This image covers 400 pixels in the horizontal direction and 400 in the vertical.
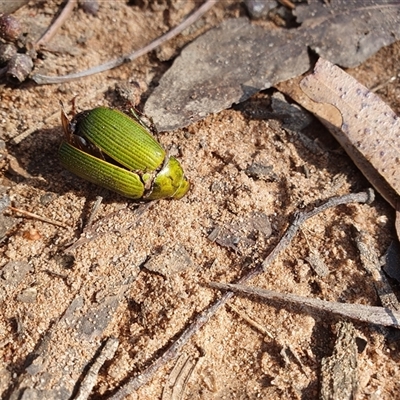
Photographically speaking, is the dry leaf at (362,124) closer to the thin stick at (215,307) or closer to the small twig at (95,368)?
the thin stick at (215,307)

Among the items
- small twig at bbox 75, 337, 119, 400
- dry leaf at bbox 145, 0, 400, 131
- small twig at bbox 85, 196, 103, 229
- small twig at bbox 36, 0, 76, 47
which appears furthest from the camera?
small twig at bbox 36, 0, 76, 47

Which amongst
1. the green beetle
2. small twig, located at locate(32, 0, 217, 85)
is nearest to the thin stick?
the green beetle

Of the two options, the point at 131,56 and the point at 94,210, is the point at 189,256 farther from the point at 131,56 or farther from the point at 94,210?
the point at 131,56

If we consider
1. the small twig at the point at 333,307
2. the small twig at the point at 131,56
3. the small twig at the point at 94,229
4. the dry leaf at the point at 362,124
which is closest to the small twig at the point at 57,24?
the small twig at the point at 131,56

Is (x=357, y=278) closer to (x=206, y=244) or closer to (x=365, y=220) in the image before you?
(x=365, y=220)

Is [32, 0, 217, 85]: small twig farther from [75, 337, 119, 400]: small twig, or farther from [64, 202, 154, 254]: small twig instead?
[75, 337, 119, 400]: small twig
